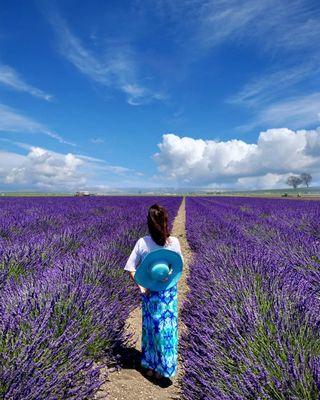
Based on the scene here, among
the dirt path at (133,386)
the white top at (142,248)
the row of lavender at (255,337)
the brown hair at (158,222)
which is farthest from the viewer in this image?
the white top at (142,248)

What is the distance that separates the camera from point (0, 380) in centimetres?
142

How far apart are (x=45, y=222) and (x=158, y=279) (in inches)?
242

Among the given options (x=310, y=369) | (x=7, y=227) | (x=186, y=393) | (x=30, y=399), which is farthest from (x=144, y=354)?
(x=7, y=227)

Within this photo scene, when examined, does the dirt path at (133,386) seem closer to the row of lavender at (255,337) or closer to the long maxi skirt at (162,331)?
the long maxi skirt at (162,331)

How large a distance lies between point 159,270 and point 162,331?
0.47m

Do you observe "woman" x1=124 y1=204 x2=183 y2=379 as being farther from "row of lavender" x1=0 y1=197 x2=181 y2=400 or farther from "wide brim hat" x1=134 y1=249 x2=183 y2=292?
"row of lavender" x1=0 y1=197 x2=181 y2=400

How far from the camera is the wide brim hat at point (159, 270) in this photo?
90.1 inches

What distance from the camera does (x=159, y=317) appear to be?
7.93ft

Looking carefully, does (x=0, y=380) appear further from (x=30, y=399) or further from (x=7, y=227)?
(x=7, y=227)

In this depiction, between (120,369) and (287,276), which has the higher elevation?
(287,276)

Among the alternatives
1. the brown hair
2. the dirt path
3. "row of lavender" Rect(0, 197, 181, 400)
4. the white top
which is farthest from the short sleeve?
the dirt path

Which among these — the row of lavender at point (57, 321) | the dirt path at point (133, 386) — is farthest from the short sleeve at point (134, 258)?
the dirt path at point (133, 386)

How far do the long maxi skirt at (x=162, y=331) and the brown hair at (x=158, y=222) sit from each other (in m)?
→ 0.38

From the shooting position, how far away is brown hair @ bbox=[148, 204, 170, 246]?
239 centimetres
